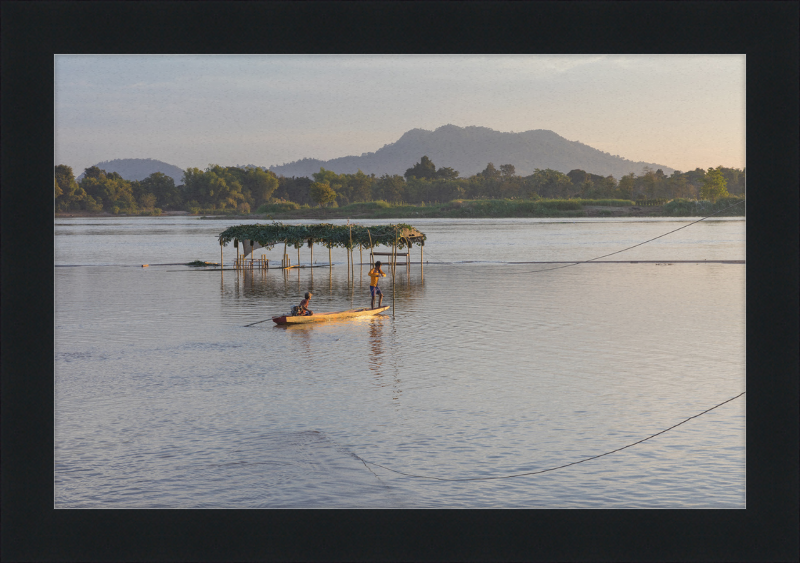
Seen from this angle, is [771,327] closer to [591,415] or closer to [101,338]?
[591,415]

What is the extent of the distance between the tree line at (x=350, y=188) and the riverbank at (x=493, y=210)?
353cm

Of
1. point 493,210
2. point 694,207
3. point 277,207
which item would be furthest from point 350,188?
point 694,207

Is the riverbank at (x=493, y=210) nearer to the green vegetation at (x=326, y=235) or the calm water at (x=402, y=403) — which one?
the green vegetation at (x=326, y=235)

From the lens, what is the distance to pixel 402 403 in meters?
12.3

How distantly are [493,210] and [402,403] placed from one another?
461ft

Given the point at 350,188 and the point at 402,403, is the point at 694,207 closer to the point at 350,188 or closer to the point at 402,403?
the point at 350,188

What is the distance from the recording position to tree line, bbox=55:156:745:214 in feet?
509

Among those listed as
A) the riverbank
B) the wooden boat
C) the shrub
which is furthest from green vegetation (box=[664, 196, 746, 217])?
the wooden boat

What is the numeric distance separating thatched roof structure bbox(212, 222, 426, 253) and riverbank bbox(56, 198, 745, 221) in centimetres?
10657

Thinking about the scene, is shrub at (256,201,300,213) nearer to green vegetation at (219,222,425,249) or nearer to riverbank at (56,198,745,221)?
riverbank at (56,198,745,221)

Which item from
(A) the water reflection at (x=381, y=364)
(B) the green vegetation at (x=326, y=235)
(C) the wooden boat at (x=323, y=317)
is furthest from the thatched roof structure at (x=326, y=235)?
(A) the water reflection at (x=381, y=364)

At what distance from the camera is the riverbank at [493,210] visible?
462 ft

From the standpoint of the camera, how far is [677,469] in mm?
9484

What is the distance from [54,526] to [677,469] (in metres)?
6.80
